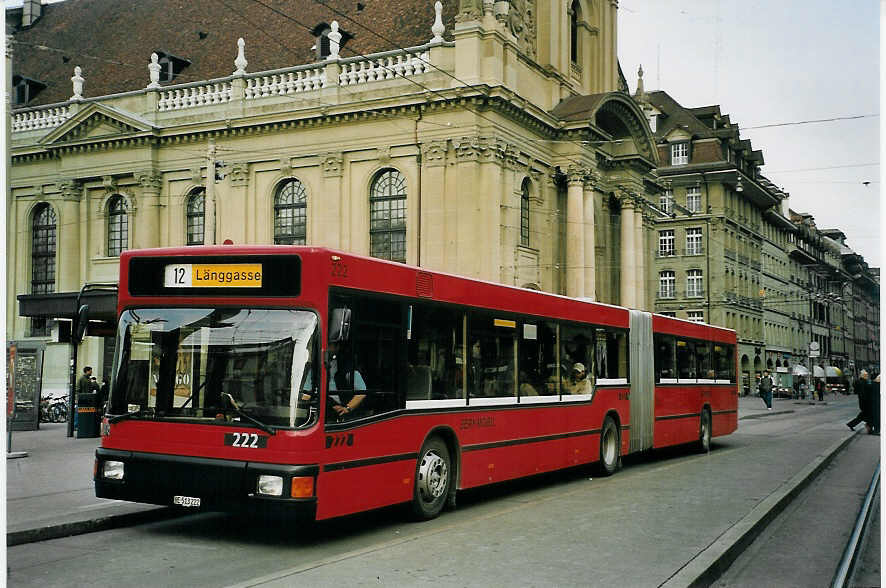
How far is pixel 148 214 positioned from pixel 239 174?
4.46 metres

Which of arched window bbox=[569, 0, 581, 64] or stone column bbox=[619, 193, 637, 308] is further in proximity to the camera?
stone column bbox=[619, 193, 637, 308]

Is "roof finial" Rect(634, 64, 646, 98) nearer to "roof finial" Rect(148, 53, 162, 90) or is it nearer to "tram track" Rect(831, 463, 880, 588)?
"roof finial" Rect(148, 53, 162, 90)

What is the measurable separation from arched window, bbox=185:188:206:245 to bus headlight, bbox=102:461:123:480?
1268 inches

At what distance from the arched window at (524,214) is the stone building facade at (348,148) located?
112 millimetres

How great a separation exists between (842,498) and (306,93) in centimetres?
2886

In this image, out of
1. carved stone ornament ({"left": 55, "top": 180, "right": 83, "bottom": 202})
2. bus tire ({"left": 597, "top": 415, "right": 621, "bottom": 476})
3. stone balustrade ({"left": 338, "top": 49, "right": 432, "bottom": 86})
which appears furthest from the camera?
carved stone ornament ({"left": 55, "top": 180, "right": 83, "bottom": 202})

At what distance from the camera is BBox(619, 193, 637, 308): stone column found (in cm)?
4544

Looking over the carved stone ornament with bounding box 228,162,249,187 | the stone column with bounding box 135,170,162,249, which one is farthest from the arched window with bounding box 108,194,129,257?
the carved stone ornament with bounding box 228,162,249,187

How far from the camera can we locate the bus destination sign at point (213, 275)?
9820 millimetres

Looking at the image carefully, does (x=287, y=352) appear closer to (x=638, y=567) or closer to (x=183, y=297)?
(x=183, y=297)

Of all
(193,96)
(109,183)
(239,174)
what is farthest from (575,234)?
(109,183)

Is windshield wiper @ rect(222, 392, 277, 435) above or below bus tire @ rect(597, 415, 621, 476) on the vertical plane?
above

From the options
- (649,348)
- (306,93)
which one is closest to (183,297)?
(649,348)

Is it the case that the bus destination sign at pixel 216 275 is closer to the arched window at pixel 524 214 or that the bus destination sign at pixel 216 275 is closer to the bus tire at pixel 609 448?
the bus tire at pixel 609 448
